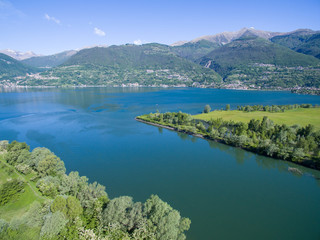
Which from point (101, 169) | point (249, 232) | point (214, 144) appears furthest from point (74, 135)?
point (249, 232)

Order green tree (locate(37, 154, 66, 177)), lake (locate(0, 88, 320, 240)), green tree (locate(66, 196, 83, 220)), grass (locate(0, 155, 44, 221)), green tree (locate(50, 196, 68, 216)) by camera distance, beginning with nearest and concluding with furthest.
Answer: green tree (locate(50, 196, 68, 216)), green tree (locate(66, 196, 83, 220)), grass (locate(0, 155, 44, 221)), lake (locate(0, 88, 320, 240)), green tree (locate(37, 154, 66, 177))

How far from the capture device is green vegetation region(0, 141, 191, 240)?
1522 cm

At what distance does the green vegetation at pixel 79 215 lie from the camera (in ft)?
49.9

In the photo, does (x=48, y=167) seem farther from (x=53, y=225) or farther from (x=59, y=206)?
(x=53, y=225)

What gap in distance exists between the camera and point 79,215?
17953mm

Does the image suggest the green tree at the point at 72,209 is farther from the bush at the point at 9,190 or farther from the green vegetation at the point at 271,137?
the green vegetation at the point at 271,137

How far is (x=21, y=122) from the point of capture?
211ft

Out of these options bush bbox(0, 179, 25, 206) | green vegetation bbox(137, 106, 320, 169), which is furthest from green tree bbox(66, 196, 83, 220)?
green vegetation bbox(137, 106, 320, 169)

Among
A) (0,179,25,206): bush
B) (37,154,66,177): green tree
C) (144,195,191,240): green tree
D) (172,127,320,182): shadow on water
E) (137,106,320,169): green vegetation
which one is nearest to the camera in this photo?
(144,195,191,240): green tree

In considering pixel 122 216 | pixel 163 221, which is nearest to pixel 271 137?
pixel 163 221

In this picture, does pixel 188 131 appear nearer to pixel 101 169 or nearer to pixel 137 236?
pixel 101 169

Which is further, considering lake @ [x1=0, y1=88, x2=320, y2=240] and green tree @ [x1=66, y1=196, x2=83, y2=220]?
lake @ [x1=0, y1=88, x2=320, y2=240]

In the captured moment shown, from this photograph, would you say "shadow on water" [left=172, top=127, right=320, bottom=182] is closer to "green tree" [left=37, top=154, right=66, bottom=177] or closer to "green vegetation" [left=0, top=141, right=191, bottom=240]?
"green vegetation" [left=0, top=141, right=191, bottom=240]

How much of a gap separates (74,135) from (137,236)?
136 ft
